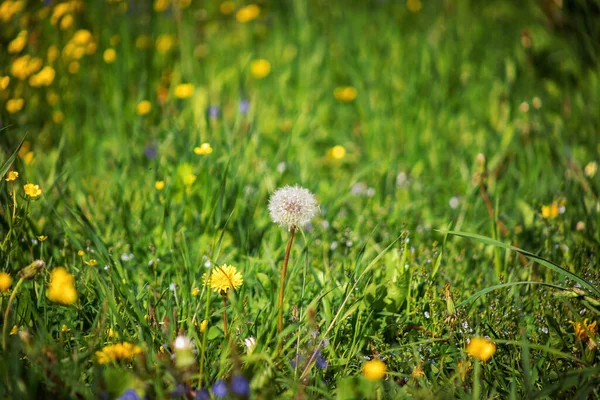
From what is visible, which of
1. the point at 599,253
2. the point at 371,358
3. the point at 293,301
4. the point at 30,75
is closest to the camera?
A: the point at 371,358

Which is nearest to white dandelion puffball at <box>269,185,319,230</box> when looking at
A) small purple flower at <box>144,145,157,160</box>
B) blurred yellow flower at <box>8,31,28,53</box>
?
small purple flower at <box>144,145,157,160</box>

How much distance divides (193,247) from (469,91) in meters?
1.97

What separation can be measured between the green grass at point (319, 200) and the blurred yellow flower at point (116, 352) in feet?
0.19

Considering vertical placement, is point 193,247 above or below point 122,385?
below

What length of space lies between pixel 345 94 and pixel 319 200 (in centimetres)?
96

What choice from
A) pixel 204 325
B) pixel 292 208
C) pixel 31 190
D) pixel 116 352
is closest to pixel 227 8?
pixel 31 190

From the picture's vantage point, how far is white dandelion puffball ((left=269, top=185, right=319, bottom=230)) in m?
1.39

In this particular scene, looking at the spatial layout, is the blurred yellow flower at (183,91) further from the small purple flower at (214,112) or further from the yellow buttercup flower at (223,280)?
the yellow buttercup flower at (223,280)

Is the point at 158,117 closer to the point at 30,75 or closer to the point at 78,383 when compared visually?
the point at 30,75

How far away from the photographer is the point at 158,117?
2.81 meters

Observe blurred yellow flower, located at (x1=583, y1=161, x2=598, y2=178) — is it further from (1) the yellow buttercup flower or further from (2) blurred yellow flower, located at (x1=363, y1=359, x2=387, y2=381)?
(1) the yellow buttercup flower

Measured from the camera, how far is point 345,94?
9.91ft

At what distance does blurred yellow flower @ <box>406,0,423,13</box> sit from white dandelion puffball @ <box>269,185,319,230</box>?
2.87 m

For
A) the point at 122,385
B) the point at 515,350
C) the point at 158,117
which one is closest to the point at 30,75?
the point at 158,117
